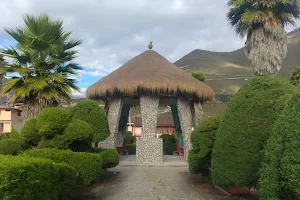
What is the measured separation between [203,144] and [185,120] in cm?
632

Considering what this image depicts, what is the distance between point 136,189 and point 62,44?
19.9ft

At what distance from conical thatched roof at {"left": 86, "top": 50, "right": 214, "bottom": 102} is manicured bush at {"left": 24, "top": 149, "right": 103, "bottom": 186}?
691 cm

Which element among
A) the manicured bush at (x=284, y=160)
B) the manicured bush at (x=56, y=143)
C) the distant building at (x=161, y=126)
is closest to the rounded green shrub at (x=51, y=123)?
the manicured bush at (x=56, y=143)

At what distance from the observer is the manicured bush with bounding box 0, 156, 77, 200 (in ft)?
12.4

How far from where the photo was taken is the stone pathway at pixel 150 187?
7.85 meters

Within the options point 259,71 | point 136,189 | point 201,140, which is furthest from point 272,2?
point 136,189

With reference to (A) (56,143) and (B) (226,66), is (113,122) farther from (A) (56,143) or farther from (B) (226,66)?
(B) (226,66)

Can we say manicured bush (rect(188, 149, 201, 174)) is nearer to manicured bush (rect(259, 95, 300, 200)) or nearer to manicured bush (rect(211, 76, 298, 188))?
manicured bush (rect(211, 76, 298, 188))

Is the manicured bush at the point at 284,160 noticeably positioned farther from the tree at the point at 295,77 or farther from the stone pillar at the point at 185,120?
the tree at the point at 295,77

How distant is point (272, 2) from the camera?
14.6 meters

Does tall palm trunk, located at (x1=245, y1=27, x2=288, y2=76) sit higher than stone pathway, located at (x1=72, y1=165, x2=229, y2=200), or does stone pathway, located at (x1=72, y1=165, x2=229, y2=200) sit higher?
tall palm trunk, located at (x1=245, y1=27, x2=288, y2=76)

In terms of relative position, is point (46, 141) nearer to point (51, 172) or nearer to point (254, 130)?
point (51, 172)

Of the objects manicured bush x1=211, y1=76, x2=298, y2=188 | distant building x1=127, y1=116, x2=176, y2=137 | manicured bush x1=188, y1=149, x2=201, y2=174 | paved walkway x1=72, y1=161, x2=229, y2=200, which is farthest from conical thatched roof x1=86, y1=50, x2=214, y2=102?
distant building x1=127, y1=116, x2=176, y2=137

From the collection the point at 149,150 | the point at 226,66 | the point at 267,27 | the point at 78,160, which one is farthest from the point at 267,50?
the point at 226,66
